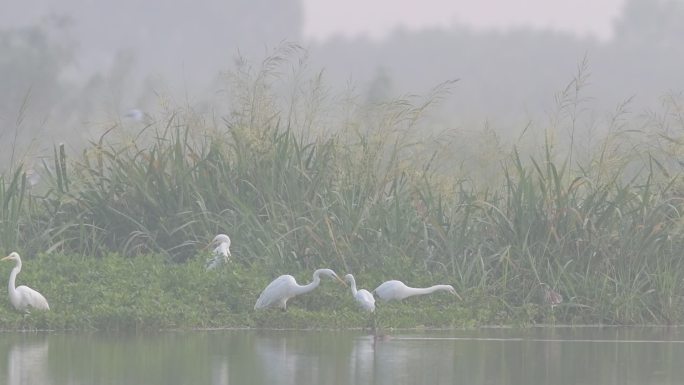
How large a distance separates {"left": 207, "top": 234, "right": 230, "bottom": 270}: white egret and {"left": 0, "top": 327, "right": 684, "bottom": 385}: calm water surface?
0.90m

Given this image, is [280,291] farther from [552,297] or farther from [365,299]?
[552,297]

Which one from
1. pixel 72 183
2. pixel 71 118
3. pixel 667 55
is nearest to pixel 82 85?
pixel 71 118

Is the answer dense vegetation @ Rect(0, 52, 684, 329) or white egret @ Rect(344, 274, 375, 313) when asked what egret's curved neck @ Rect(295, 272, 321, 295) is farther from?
white egret @ Rect(344, 274, 375, 313)

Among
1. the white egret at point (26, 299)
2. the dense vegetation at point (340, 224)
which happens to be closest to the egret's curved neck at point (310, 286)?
the dense vegetation at point (340, 224)

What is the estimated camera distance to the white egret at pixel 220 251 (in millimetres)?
14406

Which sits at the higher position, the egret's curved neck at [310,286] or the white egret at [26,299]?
the egret's curved neck at [310,286]

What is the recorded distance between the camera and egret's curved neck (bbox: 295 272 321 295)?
13867 mm

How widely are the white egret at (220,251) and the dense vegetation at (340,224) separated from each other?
130mm

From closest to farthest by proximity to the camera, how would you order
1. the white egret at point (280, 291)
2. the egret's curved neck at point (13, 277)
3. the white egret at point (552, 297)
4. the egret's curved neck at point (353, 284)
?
the egret's curved neck at point (13, 277) → the white egret at point (280, 291) → the egret's curved neck at point (353, 284) → the white egret at point (552, 297)

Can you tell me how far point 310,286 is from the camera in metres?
14.0

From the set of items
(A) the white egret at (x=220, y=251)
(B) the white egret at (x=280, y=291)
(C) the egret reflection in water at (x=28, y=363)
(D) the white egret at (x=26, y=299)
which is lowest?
(C) the egret reflection in water at (x=28, y=363)

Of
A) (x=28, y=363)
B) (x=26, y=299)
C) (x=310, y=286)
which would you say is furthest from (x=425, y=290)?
(x=28, y=363)

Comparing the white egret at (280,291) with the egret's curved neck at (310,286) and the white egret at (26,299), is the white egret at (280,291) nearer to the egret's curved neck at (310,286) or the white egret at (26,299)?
the egret's curved neck at (310,286)

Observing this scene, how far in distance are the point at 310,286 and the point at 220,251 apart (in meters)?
1.02
